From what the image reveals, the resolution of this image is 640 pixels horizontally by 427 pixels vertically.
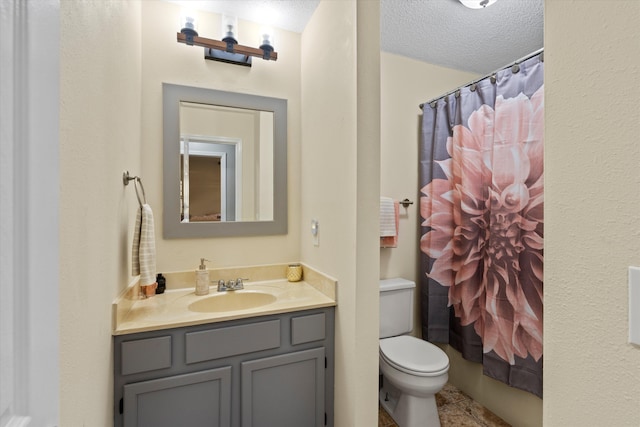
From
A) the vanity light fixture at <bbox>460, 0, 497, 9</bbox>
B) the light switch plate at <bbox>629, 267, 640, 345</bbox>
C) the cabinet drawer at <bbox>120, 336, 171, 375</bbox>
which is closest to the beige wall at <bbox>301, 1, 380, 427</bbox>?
the vanity light fixture at <bbox>460, 0, 497, 9</bbox>

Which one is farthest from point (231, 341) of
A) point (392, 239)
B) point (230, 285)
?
point (392, 239)

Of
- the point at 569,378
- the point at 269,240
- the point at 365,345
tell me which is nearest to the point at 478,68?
the point at 269,240

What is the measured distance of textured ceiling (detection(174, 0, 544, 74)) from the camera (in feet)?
5.81

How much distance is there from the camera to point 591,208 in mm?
494

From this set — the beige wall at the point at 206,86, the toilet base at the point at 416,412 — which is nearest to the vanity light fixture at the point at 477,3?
the beige wall at the point at 206,86

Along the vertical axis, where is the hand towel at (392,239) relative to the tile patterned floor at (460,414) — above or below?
above

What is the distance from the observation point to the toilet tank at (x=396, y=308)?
6.74 feet

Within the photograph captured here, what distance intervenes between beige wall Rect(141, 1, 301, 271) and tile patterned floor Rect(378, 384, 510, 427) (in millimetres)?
1202

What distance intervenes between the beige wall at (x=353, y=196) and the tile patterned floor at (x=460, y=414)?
1.74 feet

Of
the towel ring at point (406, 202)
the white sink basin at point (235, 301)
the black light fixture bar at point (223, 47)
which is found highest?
the black light fixture bar at point (223, 47)

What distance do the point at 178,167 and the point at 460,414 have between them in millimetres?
2397

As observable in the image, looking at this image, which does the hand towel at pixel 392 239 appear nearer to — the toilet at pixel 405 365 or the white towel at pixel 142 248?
the toilet at pixel 405 365

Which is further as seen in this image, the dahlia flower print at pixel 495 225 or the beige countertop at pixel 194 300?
the dahlia flower print at pixel 495 225

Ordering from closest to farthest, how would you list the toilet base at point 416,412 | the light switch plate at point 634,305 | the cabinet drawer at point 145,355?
the light switch plate at point 634,305 < the cabinet drawer at point 145,355 < the toilet base at point 416,412
